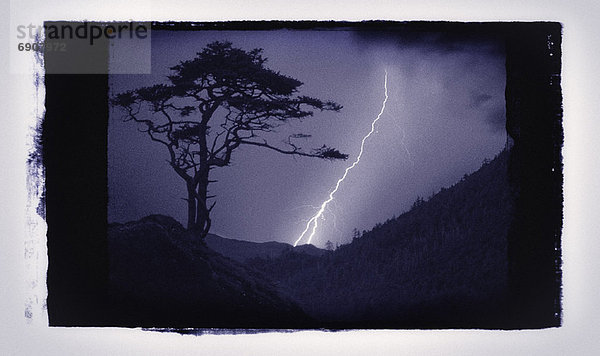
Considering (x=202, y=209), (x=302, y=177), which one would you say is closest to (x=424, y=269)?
(x=302, y=177)

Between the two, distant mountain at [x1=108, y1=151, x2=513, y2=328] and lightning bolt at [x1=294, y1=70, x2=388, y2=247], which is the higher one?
lightning bolt at [x1=294, y1=70, x2=388, y2=247]

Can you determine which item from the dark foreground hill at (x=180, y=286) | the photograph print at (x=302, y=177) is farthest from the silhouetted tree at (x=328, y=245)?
the dark foreground hill at (x=180, y=286)

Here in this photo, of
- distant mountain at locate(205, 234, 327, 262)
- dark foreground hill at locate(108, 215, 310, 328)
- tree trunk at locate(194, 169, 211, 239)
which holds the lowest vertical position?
dark foreground hill at locate(108, 215, 310, 328)

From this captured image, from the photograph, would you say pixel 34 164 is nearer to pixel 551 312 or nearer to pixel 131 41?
pixel 131 41

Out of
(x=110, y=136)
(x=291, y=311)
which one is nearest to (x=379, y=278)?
(x=291, y=311)

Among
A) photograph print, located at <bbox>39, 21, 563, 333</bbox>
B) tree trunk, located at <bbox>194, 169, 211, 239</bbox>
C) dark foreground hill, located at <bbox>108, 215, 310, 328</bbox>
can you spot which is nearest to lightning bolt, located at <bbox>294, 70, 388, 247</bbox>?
photograph print, located at <bbox>39, 21, 563, 333</bbox>

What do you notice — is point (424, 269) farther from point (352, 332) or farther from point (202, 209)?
point (202, 209)

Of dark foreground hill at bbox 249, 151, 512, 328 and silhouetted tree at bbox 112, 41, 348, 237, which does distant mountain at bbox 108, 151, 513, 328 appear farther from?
silhouetted tree at bbox 112, 41, 348, 237
